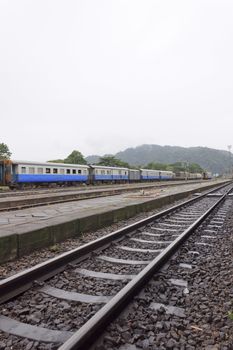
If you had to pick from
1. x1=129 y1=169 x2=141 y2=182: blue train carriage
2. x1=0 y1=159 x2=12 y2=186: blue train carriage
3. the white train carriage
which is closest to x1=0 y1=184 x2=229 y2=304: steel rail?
the white train carriage

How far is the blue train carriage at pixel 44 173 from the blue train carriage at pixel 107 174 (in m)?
2.64

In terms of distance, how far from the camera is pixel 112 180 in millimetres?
50281

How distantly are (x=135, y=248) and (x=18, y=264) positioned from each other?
2267 mm

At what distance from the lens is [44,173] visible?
33500 mm

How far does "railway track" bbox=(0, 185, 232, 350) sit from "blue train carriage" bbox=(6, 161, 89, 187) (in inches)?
988

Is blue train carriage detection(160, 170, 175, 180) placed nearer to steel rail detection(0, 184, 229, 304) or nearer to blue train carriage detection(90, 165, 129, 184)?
blue train carriage detection(90, 165, 129, 184)

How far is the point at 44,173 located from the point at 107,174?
15.7 metres

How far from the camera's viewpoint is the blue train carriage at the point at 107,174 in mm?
44188

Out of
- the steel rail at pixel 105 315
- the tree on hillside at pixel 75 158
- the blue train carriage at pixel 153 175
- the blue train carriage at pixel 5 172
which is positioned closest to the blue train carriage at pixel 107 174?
the blue train carriage at pixel 153 175

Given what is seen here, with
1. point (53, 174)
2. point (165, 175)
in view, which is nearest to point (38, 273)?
point (53, 174)

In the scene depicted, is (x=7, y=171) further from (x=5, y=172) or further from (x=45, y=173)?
(x=45, y=173)

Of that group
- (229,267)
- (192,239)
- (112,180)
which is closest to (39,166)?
(112,180)

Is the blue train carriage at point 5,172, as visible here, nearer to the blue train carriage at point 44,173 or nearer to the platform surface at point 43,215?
the blue train carriage at point 44,173

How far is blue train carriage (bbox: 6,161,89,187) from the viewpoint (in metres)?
30.2
